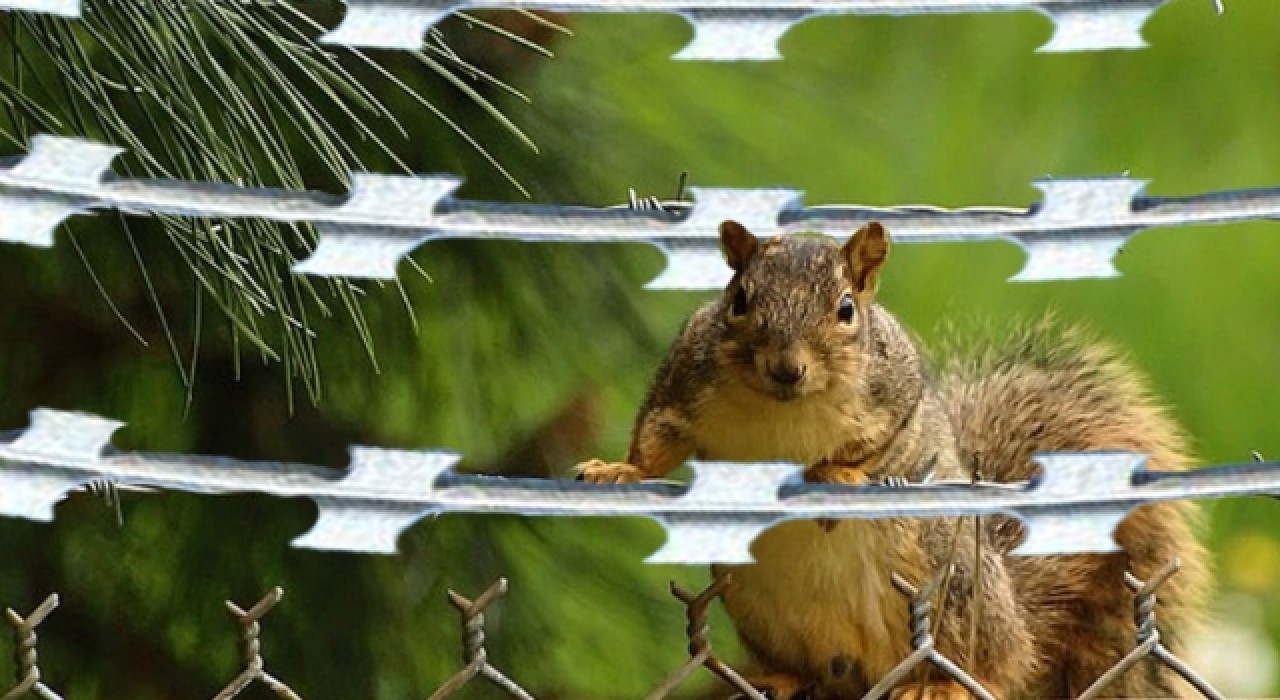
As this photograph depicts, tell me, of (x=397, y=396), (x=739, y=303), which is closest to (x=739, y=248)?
(x=739, y=303)

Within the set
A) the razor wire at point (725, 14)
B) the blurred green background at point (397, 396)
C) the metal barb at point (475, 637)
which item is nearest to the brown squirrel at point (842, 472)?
the blurred green background at point (397, 396)

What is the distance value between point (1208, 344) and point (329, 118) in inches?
43.3

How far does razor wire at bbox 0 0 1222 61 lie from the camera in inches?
26.9

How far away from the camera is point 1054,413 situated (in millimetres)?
1364

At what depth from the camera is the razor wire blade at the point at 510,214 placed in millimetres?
693

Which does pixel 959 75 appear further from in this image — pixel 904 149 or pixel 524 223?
pixel 524 223

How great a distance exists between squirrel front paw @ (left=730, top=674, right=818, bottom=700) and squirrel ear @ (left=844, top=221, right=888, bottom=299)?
0.19 m

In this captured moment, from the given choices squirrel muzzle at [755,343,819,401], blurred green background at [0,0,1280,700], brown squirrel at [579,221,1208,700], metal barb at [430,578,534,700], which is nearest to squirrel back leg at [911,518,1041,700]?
brown squirrel at [579,221,1208,700]

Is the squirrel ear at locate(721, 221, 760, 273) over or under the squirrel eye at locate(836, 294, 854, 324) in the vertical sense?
over

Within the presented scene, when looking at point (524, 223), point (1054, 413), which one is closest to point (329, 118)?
point (1054, 413)

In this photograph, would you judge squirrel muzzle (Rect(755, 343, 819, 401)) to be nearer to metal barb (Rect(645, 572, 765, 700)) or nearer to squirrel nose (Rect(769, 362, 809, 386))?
squirrel nose (Rect(769, 362, 809, 386))

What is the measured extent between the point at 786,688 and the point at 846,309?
185 millimetres

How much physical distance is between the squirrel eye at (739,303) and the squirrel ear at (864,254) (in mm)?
55

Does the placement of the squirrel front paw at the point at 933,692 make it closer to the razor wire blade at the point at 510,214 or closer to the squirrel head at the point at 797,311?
the squirrel head at the point at 797,311
